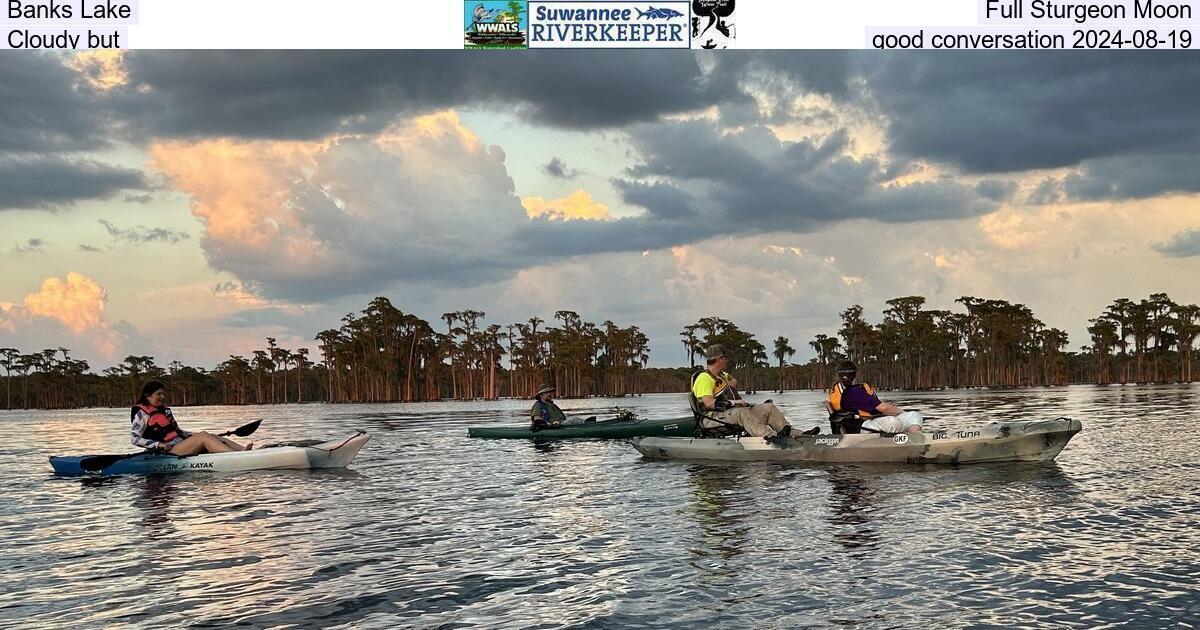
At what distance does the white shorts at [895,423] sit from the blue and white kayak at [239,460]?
12216 mm

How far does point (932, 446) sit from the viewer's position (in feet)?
62.1

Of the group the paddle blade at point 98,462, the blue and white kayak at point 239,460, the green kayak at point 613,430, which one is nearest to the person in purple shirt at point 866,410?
the green kayak at point 613,430

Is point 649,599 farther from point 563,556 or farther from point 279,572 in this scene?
point 279,572

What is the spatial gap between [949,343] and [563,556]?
535ft

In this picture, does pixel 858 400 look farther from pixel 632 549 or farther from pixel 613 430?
pixel 613 430

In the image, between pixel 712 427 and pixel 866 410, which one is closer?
pixel 866 410

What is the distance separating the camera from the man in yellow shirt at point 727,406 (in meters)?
20.6

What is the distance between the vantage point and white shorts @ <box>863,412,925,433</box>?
759 inches

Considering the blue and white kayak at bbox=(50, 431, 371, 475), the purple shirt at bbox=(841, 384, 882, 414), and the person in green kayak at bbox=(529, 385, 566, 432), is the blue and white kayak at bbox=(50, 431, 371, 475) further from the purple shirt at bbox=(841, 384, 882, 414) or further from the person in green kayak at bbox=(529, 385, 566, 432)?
the purple shirt at bbox=(841, 384, 882, 414)

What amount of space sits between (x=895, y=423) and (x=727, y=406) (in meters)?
3.84

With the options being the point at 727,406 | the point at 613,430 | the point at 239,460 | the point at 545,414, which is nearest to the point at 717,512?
the point at 727,406

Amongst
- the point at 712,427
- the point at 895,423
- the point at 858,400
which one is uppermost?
the point at 858,400

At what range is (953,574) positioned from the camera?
30.3 ft

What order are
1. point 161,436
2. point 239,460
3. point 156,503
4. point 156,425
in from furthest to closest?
point 161,436 → point 156,425 → point 239,460 → point 156,503
